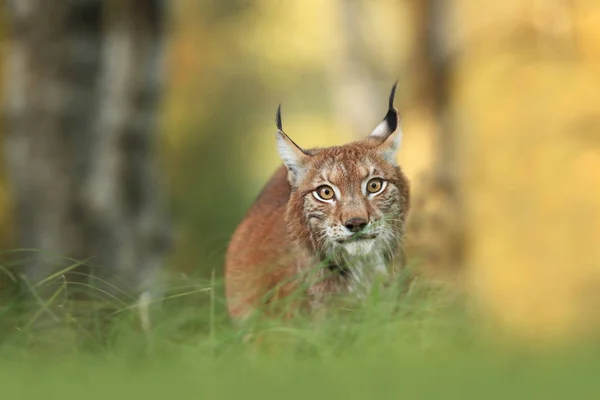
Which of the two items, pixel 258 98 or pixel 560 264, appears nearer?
pixel 560 264

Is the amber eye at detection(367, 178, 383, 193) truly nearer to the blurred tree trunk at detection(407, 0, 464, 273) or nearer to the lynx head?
the lynx head

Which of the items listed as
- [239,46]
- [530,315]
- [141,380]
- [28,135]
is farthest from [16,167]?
[239,46]

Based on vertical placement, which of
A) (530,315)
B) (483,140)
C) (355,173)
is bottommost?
(530,315)

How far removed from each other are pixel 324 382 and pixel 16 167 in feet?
26.4

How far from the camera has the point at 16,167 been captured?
10.8 metres

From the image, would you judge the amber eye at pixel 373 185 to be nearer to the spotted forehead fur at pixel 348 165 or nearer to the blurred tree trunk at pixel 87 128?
the spotted forehead fur at pixel 348 165

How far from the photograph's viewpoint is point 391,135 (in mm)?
4535

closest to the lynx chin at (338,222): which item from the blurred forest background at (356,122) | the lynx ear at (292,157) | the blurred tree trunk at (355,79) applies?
the lynx ear at (292,157)

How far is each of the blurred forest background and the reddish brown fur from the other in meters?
0.22

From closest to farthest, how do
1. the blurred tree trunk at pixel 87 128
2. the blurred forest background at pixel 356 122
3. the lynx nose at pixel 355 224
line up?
the lynx nose at pixel 355 224, the blurred tree trunk at pixel 87 128, the blurred forest background at pixel 356 122

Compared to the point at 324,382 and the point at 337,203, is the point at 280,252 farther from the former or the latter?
the point at 324,382

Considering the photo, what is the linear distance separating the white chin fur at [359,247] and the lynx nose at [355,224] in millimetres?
83

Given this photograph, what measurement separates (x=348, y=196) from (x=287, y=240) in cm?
44

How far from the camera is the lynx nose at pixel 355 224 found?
4352 mm
